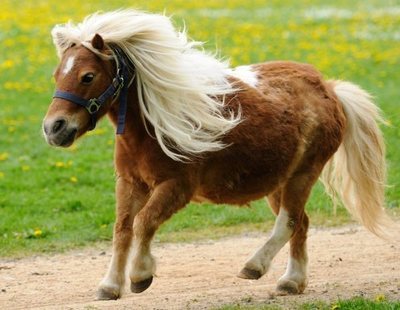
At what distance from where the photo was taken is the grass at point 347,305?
6195 mm

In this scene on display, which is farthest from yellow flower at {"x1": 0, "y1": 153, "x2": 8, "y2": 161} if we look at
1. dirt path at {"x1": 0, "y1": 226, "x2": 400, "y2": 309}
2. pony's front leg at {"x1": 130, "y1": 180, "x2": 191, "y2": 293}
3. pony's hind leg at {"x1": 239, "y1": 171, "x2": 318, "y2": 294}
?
pony's front leg at {"x1": 130, "y1": 180, "x2": 191, "y2": 293}

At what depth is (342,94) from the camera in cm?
802

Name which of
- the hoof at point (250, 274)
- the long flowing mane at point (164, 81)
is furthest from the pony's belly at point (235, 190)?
the hoof at point (250, 274)

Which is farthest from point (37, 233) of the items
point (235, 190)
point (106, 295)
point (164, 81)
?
point (164, 81)

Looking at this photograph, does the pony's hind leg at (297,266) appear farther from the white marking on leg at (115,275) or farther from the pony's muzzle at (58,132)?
the pony's muzzle at (58,132)

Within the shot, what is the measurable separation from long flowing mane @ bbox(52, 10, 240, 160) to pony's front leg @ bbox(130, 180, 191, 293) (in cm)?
26

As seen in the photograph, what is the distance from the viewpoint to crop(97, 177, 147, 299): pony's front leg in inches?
264

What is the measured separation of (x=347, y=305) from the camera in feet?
20.5

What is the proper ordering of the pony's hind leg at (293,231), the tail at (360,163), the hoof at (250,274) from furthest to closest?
the tail at (360,163) → the pony's hind leg at (293,231) → the hoof at (250,274)

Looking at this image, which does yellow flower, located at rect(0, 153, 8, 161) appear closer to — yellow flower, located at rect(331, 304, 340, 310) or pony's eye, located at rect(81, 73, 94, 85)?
pony's eye, located at rect(81, 73, 94, 85)

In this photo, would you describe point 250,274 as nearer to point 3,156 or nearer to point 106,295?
point 106,295

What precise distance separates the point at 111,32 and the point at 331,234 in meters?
4.09

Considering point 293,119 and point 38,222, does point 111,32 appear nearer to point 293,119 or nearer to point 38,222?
point 293,119

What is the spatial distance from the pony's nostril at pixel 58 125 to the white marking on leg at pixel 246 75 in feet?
4.96
